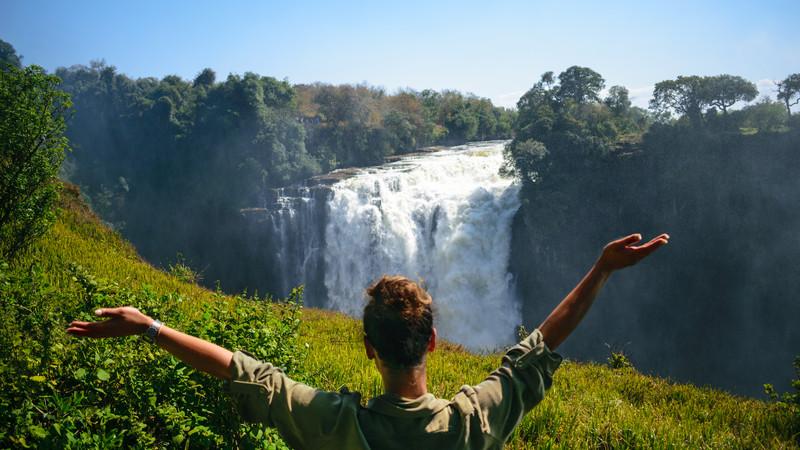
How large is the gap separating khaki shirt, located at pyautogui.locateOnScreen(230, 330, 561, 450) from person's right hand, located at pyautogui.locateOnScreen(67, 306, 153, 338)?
0.44 metres

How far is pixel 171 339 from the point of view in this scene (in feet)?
7.03

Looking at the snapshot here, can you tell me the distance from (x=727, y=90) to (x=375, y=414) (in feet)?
109

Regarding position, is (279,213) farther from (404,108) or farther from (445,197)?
(404,108)

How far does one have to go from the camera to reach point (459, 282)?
30.2 m

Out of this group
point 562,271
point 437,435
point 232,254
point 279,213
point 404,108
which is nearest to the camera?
point 437,435

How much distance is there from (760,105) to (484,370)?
2900 cm

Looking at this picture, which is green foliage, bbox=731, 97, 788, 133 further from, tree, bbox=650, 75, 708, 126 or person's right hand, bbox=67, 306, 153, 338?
person's right hand, bbox=67, 306, 153, 338

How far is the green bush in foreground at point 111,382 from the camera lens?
2844 mm

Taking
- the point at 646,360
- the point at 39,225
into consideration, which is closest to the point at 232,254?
the point at 646,360

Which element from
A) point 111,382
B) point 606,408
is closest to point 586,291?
point 111,382

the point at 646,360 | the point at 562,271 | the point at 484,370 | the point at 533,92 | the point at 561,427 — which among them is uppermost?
the point at 533,92

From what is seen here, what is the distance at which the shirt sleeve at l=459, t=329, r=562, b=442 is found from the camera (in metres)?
2.09

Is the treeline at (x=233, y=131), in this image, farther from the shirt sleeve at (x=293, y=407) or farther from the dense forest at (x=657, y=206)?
the shirt sleeve at (x=293, y=407)

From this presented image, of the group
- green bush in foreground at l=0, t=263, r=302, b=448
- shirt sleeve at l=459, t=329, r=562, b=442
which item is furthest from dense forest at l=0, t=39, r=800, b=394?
shirt sleeve at l=459, t=329, r=562, b=442
